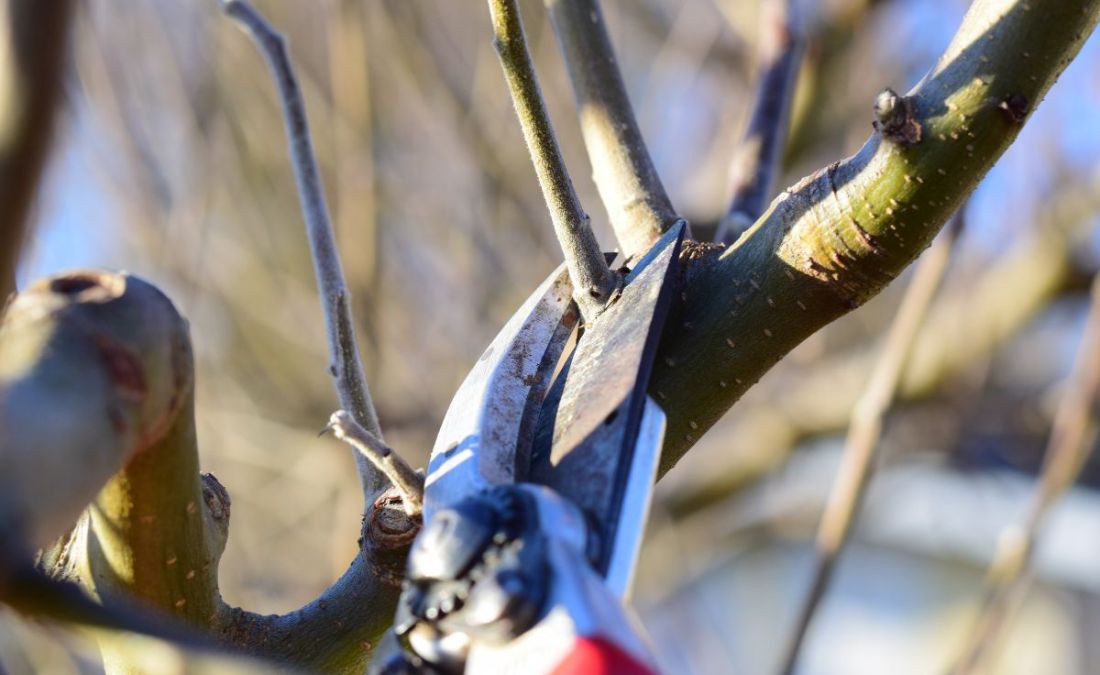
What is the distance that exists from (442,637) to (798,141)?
1682mm

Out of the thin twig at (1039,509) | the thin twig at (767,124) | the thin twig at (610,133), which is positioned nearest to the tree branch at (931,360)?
the thin twig at (1039,509)

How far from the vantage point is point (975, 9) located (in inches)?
23.8

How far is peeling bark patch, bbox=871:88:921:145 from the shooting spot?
0.58m

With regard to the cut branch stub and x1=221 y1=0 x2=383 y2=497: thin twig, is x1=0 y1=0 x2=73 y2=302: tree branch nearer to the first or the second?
the cut branch stub

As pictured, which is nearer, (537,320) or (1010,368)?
(537,320)

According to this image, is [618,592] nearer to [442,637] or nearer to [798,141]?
[442,637]

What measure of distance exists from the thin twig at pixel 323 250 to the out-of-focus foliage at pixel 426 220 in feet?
4.11

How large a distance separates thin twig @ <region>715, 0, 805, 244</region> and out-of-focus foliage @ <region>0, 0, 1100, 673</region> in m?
0.83

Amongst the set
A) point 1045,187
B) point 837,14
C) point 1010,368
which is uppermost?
point 837,14

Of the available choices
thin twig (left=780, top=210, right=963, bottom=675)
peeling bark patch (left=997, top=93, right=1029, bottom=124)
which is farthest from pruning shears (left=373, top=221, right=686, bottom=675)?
thin twig (left=780, top=210, right=963, bottom=675)

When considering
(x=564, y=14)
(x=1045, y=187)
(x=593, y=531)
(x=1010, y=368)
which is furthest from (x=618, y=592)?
(x=1010, y=368)

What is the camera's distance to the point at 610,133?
852mm

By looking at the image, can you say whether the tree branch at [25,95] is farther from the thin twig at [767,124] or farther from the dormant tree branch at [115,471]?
the thin twig at [767,124]

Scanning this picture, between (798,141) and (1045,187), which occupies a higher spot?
(798,141)
